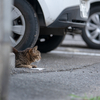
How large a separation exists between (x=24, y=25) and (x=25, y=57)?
0.58 m

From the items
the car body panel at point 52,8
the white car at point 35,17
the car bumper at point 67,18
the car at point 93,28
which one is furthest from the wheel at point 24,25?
the car at point 93,28

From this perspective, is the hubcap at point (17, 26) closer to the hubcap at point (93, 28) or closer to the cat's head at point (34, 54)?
the cat's head at point (34, 54)

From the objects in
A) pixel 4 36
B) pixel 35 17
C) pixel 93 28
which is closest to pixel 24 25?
pixel 35 17

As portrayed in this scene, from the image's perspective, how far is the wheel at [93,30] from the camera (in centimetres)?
682

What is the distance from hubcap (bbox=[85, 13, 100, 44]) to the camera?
22.5ft

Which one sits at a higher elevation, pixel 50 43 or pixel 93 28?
pixel 93 28

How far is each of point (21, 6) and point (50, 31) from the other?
42.4 inches

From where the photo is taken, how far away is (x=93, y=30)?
7.00 metres

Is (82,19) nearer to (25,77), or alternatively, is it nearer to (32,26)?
(32,26)

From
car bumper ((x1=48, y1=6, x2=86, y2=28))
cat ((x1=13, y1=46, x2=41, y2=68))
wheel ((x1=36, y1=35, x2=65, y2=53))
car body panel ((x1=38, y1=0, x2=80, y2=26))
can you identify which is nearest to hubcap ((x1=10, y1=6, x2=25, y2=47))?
cat ((x1=13, y1=46, x2=41, y2=68))

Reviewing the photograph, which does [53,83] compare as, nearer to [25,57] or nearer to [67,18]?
[25,57]

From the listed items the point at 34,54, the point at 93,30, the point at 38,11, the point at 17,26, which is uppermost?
the point at 38,11

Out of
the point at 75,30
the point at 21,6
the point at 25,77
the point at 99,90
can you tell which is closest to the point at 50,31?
the point at 75,30

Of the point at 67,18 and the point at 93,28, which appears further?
the point at 93,28
